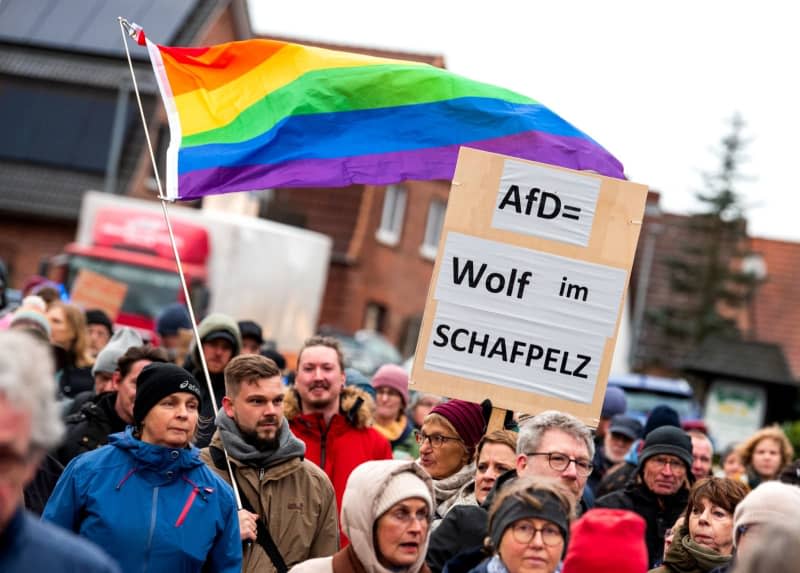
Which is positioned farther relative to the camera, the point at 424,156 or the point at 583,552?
the point at 424,156

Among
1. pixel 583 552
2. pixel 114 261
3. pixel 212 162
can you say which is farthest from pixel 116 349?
pixel 114 261

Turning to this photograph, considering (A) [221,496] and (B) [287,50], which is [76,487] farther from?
(B) [287,50]

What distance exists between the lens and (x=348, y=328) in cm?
4622

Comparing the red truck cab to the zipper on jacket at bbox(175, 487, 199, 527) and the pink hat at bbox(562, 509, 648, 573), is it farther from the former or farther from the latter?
the pink hat at bbox(562, 509, 648, 573)

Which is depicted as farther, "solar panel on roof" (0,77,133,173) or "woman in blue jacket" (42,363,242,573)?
"solar panel on roof" (0,77,133,173)

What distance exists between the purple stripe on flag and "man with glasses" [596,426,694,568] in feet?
5.13

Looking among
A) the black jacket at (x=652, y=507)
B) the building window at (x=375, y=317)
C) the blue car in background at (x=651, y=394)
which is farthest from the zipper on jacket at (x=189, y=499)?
the building window at (x=375, y=317)

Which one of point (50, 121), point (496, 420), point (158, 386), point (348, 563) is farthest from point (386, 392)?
point (50, 121)

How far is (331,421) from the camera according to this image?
8656mm

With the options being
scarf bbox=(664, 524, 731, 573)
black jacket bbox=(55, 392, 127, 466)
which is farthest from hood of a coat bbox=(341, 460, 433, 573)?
black jacket bbox=(55, 392, 127, 466)

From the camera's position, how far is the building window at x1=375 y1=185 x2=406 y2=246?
4766 centimetres

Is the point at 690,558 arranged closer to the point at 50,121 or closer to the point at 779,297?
the point at 50,121

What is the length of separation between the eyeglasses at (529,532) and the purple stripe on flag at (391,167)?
13.3 ft

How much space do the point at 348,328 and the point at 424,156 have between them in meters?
36.6
